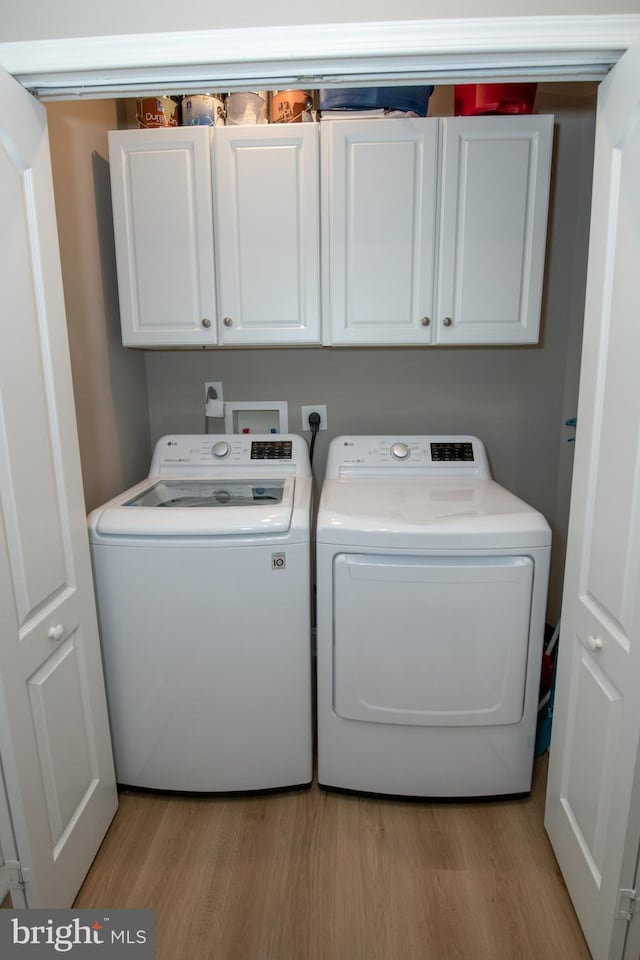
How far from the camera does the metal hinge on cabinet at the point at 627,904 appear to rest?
108 cm

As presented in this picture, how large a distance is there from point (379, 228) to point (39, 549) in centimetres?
138

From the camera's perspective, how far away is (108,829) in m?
1.53

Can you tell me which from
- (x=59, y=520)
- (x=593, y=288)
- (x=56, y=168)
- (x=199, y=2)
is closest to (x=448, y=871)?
(x=59, y=520)

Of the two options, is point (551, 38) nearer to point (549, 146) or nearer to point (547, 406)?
point (549, 146)

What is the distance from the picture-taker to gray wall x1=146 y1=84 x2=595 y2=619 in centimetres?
210

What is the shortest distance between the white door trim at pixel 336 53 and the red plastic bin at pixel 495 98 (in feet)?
2.23

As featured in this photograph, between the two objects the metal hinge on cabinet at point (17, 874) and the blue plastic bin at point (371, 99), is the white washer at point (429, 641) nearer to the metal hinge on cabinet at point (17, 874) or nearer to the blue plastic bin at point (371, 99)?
the metal hinge on cabinet at point (17, 874)

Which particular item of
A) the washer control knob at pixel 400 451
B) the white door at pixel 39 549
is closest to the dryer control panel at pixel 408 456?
the washer control knob at pixel 400 451

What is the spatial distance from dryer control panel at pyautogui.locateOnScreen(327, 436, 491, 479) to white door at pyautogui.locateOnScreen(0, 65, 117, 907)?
943 millimetres

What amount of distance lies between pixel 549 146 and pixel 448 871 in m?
2.17

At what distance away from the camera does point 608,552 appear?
43.9 inches

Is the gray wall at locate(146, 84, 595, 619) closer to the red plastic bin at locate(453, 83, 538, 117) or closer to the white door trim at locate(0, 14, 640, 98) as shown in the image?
the red plastic bin at locate(453, 83, 538, 117)

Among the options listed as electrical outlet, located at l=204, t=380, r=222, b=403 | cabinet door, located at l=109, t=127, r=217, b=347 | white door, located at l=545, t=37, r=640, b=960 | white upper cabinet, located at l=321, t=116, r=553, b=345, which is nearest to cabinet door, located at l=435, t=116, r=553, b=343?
white upper cabinet, located at l=321, t=116, r=553, b=345

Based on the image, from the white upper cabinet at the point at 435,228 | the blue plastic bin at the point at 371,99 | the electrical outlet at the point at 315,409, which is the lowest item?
the electrical outlet at the point at 315,409
